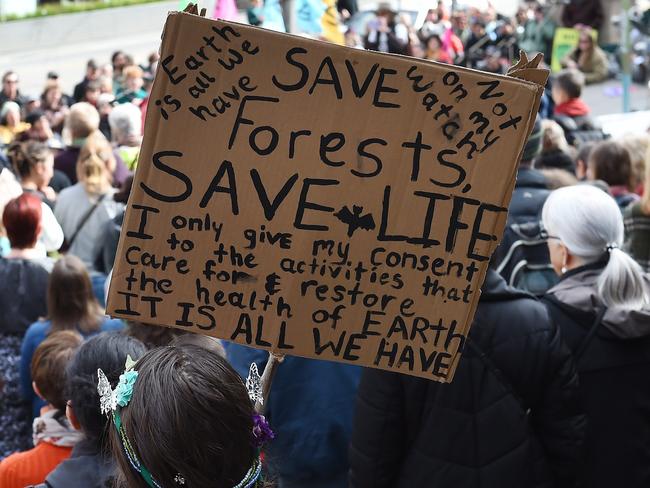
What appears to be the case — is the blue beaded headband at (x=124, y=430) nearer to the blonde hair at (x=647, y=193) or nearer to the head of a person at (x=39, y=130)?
the blonde hair at (x=647, y=193)

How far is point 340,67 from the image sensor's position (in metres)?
2.05

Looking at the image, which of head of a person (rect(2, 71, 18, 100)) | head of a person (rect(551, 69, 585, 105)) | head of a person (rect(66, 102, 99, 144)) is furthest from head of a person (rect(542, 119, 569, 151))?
head of a person (rect(2, 71, 18, 100))

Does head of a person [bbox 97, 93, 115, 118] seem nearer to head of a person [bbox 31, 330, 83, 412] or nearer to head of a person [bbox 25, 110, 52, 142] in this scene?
head of a person [bbox 25, 110, 52, 142]

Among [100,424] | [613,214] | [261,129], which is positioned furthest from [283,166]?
[613,214]

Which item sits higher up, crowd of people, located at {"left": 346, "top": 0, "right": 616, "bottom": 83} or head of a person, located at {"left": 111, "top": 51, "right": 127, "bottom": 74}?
crowd of people, located at {"left": 346, "top": 0, "right": 616, "bottom": 83}

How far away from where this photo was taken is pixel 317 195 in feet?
6.86

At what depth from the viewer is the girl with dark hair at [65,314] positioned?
388cm

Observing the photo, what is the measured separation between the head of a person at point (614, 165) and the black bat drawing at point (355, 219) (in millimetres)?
3187

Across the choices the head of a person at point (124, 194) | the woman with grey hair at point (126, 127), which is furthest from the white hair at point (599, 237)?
the woman with grey hair at point (126, 127)

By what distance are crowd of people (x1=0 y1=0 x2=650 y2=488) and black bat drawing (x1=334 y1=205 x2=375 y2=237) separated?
39 centimetres

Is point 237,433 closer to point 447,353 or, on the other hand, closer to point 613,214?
point 447,353

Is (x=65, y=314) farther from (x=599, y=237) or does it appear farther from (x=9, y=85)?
(x=9, y=85)

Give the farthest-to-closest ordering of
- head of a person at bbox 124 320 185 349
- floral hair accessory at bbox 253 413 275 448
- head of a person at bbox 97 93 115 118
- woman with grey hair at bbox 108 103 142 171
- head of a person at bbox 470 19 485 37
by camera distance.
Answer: head of a person at bbox 470 19 485 37 → head of a person at bbox 97 93 115 118 → woman with grey hair at bbox 108 103 142 171 → head of a person at bbox 124 320 185 349 → floral hair accessory at bbox 253 413 275 448

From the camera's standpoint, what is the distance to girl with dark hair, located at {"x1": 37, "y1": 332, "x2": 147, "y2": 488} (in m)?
2.32
